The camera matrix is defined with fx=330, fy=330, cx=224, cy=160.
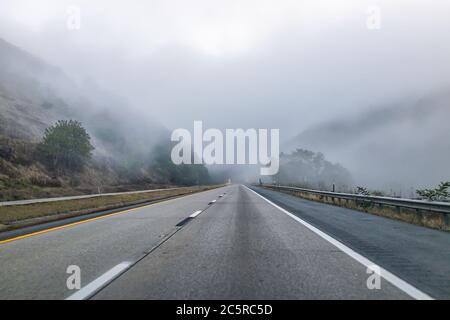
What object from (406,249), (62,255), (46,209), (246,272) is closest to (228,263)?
(246,272)

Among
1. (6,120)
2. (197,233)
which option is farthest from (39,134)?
(197,233)

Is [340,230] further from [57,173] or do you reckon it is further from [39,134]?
[39,134]

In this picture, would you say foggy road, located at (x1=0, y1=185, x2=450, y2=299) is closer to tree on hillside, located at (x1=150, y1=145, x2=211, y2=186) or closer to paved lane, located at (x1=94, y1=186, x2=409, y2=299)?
paved lane, located at (x1=94, y1=186, x2=409, y2=299)

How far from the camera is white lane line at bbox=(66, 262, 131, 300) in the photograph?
3756 mm

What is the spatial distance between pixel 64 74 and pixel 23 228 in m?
153

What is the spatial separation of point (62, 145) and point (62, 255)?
55.4m

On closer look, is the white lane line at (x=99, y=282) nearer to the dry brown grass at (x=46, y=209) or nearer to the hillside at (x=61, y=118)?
the dry brown grass at (x=46, y=209)

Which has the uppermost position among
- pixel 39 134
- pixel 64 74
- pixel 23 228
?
pixel 64 74

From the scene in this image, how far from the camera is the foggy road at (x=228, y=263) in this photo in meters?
3.92

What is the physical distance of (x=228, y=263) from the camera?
524 cm

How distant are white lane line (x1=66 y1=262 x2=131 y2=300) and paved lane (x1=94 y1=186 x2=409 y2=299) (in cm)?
12

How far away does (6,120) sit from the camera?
63.2 metres

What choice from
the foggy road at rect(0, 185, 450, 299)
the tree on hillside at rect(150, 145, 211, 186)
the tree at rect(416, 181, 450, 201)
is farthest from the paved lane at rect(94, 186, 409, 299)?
the tree on hillside at rect(150, 145, 211, 186)
